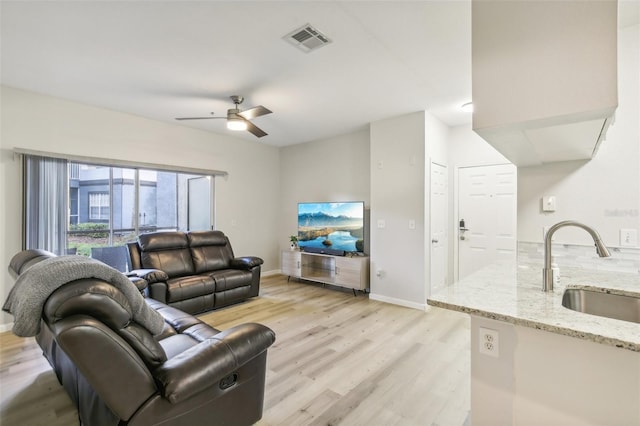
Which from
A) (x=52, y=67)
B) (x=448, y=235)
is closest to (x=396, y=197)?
(x=448, y=235)

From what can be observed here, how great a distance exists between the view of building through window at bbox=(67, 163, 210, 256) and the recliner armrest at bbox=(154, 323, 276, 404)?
3386 mm

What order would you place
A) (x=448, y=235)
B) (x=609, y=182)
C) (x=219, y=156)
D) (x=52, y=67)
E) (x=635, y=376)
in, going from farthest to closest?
(x=219, y=156) → (x=448, y=235) → (x=52, y=67) → (x=609, y=182) → (x=635, y=376)

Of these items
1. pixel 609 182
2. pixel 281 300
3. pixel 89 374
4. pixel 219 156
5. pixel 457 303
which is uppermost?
pixel 219 156

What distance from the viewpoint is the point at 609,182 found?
2078 mm

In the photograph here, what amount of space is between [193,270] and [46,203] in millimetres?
1822

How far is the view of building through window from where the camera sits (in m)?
3.87

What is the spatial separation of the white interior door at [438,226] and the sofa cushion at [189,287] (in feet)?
9.70

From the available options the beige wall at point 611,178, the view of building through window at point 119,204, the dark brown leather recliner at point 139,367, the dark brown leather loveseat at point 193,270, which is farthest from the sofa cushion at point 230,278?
the beige wall at point 611,178

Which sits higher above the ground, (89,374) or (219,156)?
(219,156)

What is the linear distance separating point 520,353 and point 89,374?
5.63 ft

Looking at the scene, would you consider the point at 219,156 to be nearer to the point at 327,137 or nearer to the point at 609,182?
the point at 327,137

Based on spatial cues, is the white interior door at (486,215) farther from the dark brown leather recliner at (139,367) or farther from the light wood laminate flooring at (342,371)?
the dark brown leather recliner at (139,367)

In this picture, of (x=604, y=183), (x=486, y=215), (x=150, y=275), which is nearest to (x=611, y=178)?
(x=604, y=183)

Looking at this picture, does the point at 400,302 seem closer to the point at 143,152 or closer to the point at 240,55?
the point at 240,55
